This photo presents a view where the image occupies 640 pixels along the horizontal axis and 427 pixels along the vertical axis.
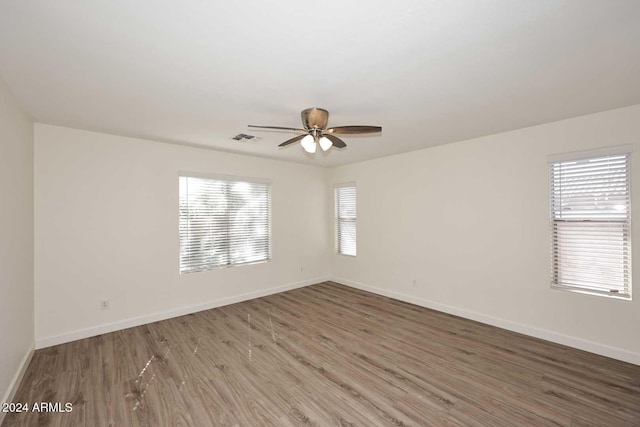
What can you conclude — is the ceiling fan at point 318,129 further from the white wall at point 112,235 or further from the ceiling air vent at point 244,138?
the white wall at point 112,235

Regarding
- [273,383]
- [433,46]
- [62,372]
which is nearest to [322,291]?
[273,383]

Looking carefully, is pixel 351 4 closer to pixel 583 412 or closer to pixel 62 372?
pixel 583 412

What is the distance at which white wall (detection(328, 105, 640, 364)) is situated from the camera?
9.64 feet

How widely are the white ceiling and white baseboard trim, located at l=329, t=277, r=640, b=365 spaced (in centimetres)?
248

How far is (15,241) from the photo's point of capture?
2.48m

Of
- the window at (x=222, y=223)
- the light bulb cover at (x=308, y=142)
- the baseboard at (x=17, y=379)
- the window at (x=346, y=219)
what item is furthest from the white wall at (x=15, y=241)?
the window at (x=346, y=219)

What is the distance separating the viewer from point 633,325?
2.79m

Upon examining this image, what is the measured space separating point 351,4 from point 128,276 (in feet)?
13.4

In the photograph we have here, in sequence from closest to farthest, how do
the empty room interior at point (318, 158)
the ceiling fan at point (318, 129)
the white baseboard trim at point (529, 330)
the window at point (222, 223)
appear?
1. the empty room interior at point (318, 158)
2. the ceiling fan at point (318, 129)
3. the white baseboard trim at point (529, 330)
4. the window at point (222, 223)

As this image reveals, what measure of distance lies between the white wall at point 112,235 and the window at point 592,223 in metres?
4.41

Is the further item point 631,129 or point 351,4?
point 631,129

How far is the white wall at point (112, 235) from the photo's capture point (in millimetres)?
3236

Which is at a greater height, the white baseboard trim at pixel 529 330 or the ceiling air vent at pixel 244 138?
the ceiling air vent at pixel 244 138

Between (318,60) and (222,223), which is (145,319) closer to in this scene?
(222,223)
